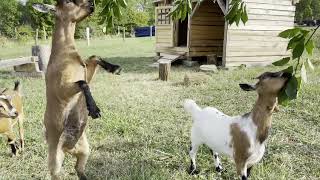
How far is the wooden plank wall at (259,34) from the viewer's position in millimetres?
12961

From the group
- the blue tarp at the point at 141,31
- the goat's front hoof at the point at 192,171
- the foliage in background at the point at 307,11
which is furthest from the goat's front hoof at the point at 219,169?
the blue tarp at the point at 141,31

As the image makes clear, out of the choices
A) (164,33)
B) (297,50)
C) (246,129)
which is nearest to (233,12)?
(246,129)

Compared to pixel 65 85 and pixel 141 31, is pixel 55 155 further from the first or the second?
pixel 141 31

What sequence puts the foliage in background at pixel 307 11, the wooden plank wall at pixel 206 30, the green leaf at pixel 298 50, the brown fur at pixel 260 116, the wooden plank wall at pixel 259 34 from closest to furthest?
the green leaf at pixel 298 50
the brown fur at pixel 260 116
the wooden plank wall at pixel 259 34
the wooden plank wall at pixel 206 30
the foliage in background at pixel 307 11

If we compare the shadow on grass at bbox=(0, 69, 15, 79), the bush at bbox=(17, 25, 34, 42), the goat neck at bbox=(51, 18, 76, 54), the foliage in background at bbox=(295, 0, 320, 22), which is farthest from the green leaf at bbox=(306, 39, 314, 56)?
the foliage in background at bbox=(295, 0, 320, 22)

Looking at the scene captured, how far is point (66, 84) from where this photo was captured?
2.39m

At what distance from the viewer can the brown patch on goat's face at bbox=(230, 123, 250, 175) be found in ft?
11.3

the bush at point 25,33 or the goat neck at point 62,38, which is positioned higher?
the goat neck at point 62,38

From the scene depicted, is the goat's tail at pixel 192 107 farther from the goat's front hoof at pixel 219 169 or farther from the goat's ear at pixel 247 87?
the goat's ear at pixel 247 87

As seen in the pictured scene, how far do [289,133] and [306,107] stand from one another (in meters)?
1.73

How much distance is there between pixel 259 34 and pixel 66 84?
12.2 m

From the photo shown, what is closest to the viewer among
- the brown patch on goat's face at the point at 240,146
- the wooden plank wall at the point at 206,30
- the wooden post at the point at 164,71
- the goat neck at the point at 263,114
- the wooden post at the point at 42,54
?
the goat neck at the point at 263,114

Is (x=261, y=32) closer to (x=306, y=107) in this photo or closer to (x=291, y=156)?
(x=306, y=107)

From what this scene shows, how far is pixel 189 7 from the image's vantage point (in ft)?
10.9
